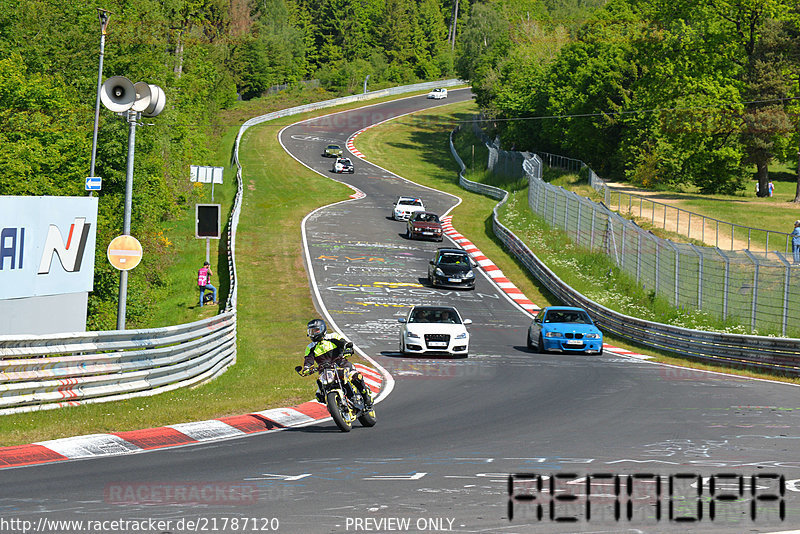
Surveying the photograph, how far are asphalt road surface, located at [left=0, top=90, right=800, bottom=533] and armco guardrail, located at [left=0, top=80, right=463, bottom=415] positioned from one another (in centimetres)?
369

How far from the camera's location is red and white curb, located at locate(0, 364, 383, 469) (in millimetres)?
10797

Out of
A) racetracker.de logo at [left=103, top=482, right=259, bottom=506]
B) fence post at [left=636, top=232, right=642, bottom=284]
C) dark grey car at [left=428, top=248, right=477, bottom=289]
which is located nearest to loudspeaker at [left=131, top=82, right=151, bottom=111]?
racetracker.de logo at [left=103, top=482, right=259, bottom=506]

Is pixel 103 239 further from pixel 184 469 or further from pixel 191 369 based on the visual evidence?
pixel 184 469

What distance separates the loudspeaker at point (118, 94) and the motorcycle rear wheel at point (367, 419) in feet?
23.4

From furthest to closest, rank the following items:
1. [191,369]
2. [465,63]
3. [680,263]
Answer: [465,63]
[680,263]
[191,369]

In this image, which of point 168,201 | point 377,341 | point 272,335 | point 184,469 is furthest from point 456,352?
point 168,201

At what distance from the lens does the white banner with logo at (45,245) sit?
15.7m

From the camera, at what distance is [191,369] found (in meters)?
18.3

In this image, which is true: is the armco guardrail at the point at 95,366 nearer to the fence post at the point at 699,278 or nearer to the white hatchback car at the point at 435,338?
the white hatchback car at the point at 435,338

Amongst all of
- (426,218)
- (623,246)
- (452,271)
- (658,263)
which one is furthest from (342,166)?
(658,263)

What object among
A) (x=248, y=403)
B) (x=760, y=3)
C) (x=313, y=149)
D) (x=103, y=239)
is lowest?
(x=248, y=403)

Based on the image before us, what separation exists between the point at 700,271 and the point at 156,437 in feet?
66.5

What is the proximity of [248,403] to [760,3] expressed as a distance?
62.5m

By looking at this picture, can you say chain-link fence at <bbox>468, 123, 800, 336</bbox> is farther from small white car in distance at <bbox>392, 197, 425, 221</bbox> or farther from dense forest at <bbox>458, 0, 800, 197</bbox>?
dense forest at <bbox>458, 0, 800, 197</bbox>
